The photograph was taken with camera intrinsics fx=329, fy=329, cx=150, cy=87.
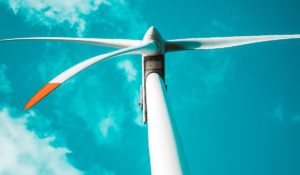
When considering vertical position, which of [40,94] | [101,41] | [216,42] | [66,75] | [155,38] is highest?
[101,41]

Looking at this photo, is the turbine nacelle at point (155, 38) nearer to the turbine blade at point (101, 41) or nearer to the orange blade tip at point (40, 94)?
the turbine blade at point (101, 41)

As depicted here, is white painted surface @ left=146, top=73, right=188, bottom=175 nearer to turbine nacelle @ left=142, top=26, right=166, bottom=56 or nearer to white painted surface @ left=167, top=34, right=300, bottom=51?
turbine nacelle @ left=142, top=26, right=166, bottom=56

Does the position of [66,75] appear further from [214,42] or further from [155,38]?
[214,42]

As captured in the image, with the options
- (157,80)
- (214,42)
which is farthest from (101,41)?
(214,42)

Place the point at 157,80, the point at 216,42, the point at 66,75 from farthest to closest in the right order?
1. the point at 216,42
2. the point at 157,80
3. the point at 66,75

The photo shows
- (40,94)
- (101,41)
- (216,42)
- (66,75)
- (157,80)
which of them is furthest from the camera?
(101,41)

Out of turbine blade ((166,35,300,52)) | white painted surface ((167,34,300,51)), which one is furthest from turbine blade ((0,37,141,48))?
white painted surface ((167,34,300,51))

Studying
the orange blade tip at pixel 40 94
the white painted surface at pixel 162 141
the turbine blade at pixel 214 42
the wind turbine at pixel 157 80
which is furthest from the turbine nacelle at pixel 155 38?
the orange blade tip at pixel 40 94
